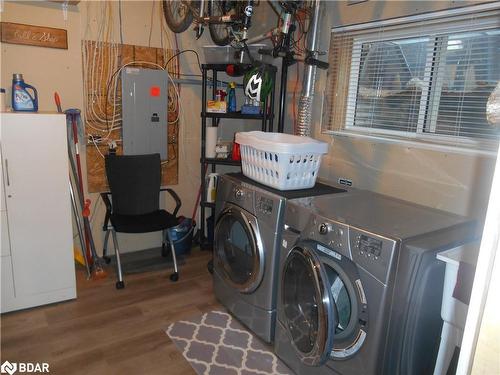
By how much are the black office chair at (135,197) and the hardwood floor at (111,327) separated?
17cm

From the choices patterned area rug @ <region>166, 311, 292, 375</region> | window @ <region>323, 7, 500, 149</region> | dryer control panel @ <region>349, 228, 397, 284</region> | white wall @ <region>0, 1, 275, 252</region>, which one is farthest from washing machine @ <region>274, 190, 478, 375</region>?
white wall @ <region>0, 1, 275, 252</region>

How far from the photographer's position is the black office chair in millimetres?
2779

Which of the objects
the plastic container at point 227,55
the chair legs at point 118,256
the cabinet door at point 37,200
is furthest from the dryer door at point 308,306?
the plastic container at point 227,55

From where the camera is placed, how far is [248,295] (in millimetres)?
2238

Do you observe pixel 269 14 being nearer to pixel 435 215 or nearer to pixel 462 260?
pixel 435 215

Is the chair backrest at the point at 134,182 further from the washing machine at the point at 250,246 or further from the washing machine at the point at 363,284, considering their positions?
the washing machine at the point at 363,284

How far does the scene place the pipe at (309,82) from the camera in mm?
2539

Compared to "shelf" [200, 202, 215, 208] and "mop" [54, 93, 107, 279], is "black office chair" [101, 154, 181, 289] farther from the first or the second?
"shelf" [200, 202, 215, 208]

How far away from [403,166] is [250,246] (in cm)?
106

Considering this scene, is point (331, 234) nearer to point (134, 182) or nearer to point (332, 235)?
point (332, 235)

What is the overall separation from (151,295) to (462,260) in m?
2.06

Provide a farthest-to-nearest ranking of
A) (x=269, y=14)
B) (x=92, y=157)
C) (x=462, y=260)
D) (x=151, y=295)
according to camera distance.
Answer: (x=269, y=14), (x=92, y=157), (x=151, y=295), (x=462, y=260)

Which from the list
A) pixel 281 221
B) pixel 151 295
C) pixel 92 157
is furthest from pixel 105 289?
pixel 281 221

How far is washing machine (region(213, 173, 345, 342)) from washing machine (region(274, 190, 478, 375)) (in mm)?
111
